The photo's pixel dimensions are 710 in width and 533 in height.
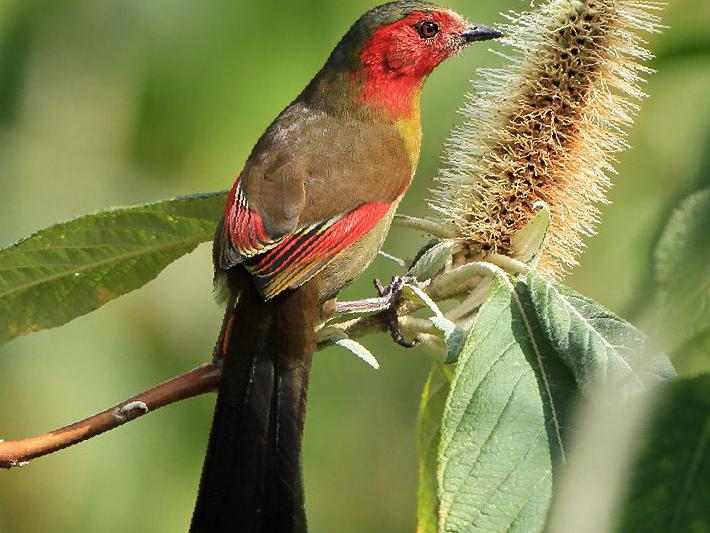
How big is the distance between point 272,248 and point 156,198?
2346 millimetres

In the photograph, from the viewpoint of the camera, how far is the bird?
2529 mm

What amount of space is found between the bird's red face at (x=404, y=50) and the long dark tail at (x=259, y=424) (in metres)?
1.15

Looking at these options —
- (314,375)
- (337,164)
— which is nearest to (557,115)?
(337,164)

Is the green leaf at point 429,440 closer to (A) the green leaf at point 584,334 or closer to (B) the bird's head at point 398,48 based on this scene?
(A) the green leaf at point 584,334

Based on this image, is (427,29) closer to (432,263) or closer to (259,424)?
(432,263)

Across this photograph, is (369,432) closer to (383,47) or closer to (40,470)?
(40,470)

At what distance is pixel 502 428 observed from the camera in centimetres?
186

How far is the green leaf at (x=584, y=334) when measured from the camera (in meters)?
1.87

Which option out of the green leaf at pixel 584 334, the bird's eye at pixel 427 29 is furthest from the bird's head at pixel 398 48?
the green leaf at pixel 584 334

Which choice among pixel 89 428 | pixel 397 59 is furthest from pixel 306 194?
Answer: pixel 89 428

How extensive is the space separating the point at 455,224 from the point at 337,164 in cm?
53

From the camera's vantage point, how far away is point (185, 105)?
5180mm

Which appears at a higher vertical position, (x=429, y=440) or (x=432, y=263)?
(x=432, y=263)

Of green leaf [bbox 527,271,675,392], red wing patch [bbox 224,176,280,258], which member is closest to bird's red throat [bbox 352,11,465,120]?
red wing patch [bbox 224,176,280,258]
